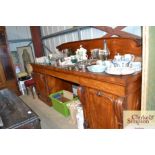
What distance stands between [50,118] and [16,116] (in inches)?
40.9

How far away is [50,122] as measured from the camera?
246cm

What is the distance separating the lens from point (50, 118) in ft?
8.43

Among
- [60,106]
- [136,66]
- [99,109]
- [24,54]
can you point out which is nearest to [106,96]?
[99,109]

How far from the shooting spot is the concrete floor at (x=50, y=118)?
2.31 metres

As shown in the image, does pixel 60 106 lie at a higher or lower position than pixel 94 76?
lower

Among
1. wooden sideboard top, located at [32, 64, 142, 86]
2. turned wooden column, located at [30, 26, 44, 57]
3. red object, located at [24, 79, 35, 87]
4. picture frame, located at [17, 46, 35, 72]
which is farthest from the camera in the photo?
picture frame, located at [17, 46, 35, 72]

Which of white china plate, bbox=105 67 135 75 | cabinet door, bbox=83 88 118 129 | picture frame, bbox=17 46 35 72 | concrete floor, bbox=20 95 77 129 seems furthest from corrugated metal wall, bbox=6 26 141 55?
concrete floor, bbox=20 95 77 129

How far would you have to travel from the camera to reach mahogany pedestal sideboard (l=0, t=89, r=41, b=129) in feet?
4.72

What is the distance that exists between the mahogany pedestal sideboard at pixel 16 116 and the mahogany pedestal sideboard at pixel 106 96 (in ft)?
1.93

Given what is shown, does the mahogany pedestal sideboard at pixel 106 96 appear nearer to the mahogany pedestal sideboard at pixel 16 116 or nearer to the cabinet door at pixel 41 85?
the mahogany pedestal sideboard at pixel 16 116

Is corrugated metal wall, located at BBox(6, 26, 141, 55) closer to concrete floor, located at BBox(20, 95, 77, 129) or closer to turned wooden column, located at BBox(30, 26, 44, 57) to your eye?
turned wooden column, located at BBox(30, 26, 44, 57)

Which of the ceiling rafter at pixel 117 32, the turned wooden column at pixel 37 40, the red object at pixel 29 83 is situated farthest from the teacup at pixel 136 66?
the turned wooden column at pixel 37 40

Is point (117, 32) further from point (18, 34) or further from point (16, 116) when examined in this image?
point (18, 34)
